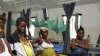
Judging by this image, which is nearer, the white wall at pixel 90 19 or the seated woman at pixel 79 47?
the seated woman at pixel 79 47

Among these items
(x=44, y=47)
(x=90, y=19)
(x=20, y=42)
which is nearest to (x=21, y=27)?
(x=20, y=42)

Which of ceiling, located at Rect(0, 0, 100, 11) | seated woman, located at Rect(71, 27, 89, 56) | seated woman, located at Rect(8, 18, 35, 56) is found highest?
ceiling, located at Rect(0, 0, 100, 11)

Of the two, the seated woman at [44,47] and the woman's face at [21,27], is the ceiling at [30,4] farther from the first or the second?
the woman's face at [21,27]

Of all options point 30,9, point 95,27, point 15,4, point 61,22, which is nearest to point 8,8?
point 15,4

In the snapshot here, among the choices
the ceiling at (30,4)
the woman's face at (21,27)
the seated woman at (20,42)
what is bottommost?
the seated woman at (20,42)

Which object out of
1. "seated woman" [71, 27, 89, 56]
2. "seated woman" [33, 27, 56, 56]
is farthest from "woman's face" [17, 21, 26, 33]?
"seated woman" [71, 27, 89, 56]

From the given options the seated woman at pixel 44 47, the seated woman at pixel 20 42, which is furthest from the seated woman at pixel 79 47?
the seated woman at pixel 20 42

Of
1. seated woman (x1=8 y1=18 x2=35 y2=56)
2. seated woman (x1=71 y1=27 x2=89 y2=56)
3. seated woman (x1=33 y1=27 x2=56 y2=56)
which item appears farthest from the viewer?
seated woman (x1=71 y1=27 x2=89 y2=56)

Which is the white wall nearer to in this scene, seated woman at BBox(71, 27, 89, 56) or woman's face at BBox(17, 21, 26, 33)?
seated woman at BBox(71, 27, 89, 56)

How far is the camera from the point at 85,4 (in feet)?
30.6

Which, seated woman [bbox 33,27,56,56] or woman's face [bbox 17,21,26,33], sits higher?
woman's face [bbox 17,21,26,33]

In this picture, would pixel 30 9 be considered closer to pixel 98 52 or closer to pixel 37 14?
pixel 37 14

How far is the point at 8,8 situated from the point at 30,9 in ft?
4.14

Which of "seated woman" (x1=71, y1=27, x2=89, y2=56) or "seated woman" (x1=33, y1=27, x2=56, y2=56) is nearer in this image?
"seated woman" (x1=33, y1=27, x2=56, y2=56)
